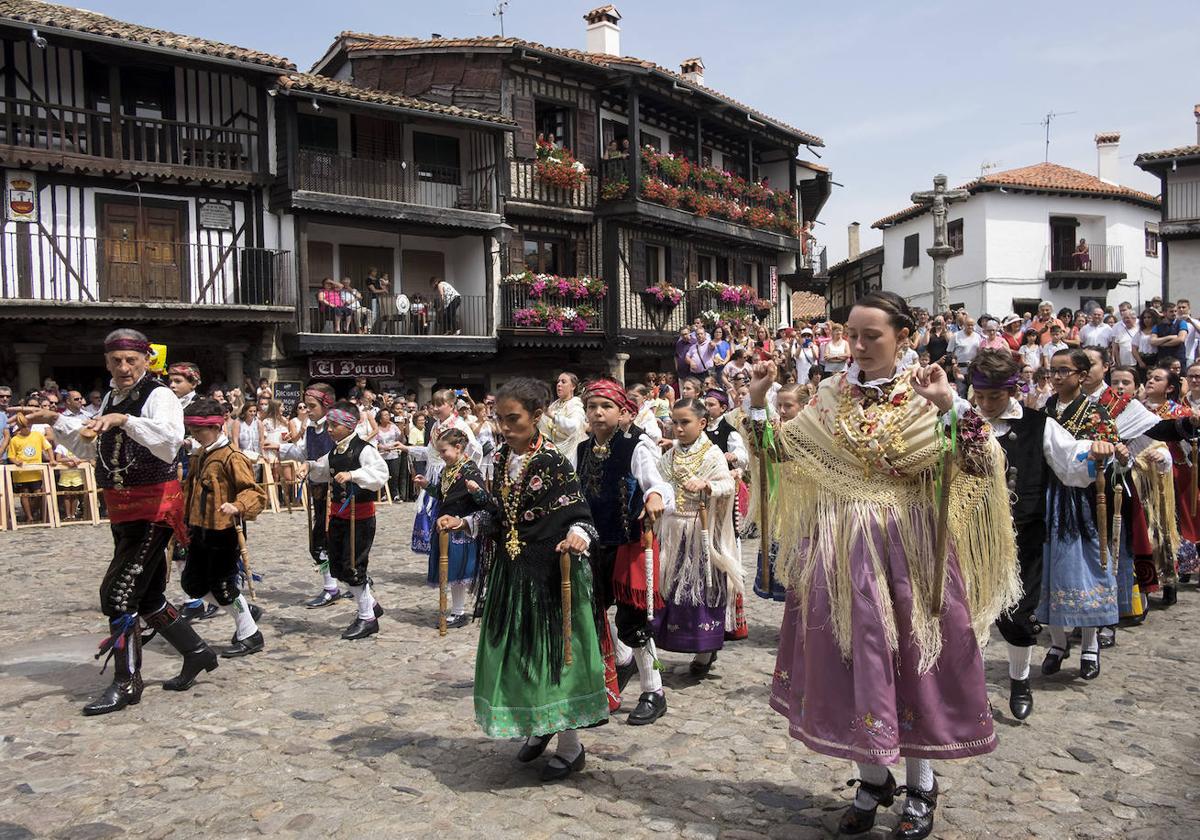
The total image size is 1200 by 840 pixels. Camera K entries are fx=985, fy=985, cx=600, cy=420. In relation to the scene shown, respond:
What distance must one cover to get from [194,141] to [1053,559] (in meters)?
19.7

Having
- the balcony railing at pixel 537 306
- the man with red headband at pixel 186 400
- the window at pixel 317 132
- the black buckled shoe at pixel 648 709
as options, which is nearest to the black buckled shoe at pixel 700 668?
the black buckled shoe at pixel 648 709

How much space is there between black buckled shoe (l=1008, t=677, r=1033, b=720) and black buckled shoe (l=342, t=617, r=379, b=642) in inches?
184

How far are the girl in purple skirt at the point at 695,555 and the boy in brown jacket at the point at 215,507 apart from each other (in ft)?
9.32

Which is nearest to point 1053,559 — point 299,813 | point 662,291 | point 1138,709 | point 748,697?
point 1138,709

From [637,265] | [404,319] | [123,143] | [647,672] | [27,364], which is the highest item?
[123,143]

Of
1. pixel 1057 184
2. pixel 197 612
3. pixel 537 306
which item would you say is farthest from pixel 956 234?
pixel 197 612

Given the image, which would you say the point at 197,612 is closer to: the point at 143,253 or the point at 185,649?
the point at 185,649

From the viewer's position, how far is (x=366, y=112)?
75.4ft

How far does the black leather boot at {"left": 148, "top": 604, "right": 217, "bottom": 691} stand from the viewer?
6219 millimetres

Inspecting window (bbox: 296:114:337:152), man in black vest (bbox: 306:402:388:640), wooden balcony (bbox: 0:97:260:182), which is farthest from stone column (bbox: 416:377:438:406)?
man in black vest (bbox: 306:402:388:640)

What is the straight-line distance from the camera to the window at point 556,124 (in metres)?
26.8

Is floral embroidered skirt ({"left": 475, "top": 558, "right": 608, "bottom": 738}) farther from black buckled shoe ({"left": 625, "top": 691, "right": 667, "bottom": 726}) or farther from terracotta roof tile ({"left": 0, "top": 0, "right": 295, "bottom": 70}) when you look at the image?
terracotta roof tile ({"left": 0, "top": 0, "right": 295, "bottom": 70})

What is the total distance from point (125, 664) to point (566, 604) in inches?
124

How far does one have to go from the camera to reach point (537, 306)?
993 inches
